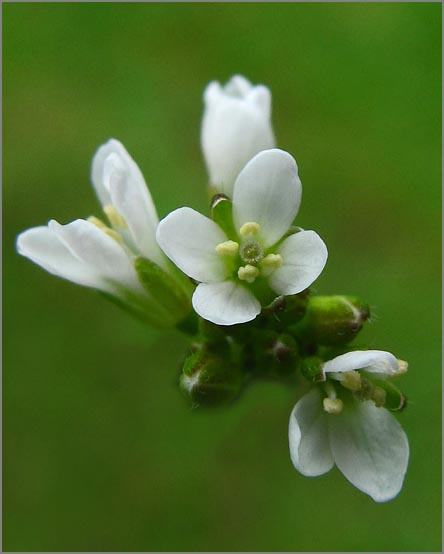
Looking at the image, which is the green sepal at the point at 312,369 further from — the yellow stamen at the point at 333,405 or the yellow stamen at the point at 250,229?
the yellow stamen at the point at 250,229

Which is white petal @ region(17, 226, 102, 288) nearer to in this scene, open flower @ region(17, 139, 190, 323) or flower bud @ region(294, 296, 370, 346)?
open flower @ region(17, 139, 190, 323)

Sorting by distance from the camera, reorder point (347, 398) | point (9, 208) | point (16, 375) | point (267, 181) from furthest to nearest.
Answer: point (9, 208)
point (16, 375)
point (347, 398)
point (267, 181)

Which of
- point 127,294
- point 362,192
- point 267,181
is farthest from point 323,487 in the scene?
point 267,181

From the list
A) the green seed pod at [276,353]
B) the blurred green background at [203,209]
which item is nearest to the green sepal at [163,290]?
the green seed pod at [276,353]

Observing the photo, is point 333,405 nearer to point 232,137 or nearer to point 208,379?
point 208,379

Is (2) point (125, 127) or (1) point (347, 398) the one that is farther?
(2) point (125, 127)

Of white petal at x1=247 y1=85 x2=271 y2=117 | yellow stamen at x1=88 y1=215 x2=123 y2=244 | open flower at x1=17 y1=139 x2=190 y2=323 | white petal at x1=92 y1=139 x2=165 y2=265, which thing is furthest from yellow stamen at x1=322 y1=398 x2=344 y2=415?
white petal at x1=247 y1=85 x2=271 y2=117

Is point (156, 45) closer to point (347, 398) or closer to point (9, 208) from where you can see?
point (9, 208)
